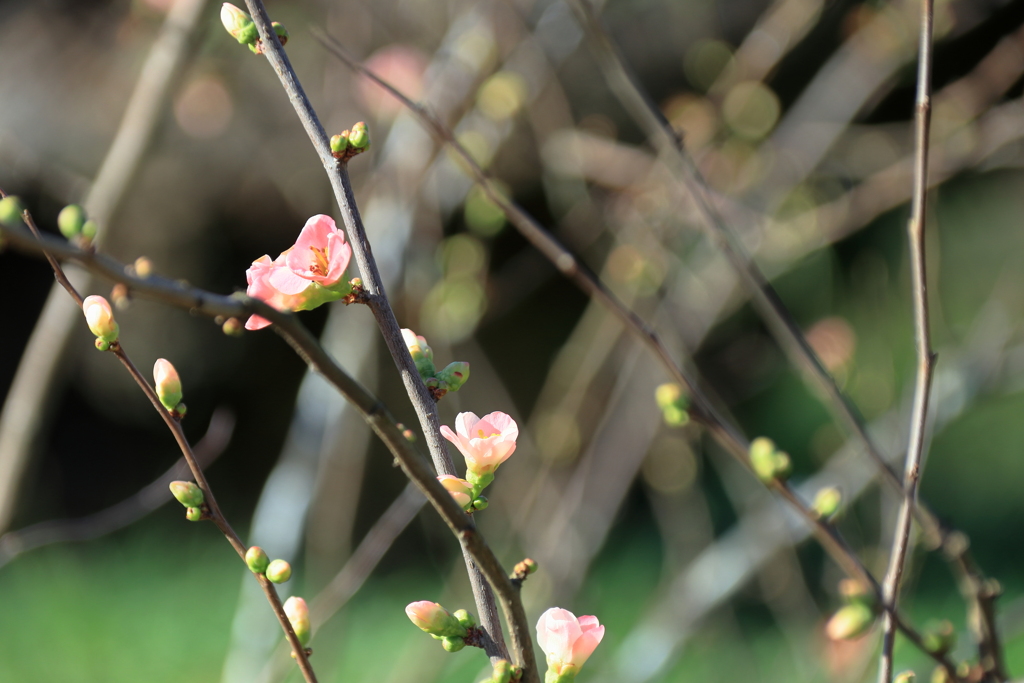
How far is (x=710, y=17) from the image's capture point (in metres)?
2.75

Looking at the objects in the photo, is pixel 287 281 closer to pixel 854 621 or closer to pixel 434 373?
pixel 434 373

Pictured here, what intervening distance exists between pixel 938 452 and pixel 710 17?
2.78 m

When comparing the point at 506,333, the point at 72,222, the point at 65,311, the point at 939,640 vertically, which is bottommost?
the point at 939,640

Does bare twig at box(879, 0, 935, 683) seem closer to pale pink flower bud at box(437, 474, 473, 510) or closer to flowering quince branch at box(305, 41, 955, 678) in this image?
flowering quince branch at box(305, 41, 955, 678)

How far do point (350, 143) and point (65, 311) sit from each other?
39.5 inches

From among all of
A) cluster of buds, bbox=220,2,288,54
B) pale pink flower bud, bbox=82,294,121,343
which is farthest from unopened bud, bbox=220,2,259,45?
pale pink flower bud, bbox=82,294,121,343

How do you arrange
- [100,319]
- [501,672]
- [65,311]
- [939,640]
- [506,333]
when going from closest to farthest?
[501,672], [100,319], [939,640], [65,311], [506,333]

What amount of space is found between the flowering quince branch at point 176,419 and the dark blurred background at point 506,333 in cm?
73

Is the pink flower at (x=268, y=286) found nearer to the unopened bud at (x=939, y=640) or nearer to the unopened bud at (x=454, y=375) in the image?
the unopened bud at (x=454, y=375)

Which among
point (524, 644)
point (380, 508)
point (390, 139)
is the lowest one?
point (524, 644)

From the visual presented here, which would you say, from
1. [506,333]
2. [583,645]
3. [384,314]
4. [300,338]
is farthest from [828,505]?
[506,333]

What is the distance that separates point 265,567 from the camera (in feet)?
1.87

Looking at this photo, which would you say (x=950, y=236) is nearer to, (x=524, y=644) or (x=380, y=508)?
(x=380, y=508)

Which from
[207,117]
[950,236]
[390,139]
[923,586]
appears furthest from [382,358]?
[950,236]
